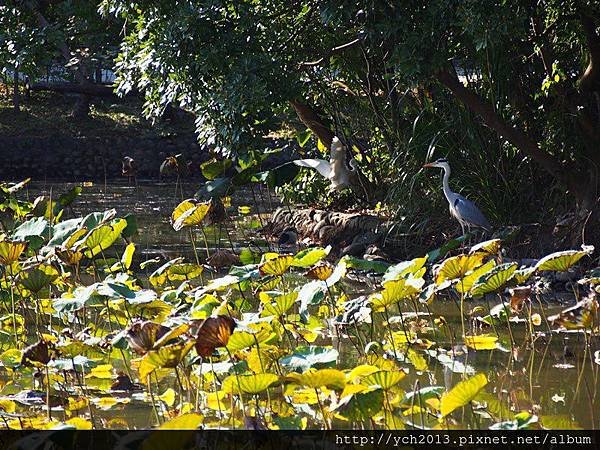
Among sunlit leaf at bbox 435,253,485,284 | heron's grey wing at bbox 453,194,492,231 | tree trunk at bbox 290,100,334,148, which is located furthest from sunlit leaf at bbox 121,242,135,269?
tree trunk at bbox 290,100,334,148

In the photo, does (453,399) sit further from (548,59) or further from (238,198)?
(238,198)

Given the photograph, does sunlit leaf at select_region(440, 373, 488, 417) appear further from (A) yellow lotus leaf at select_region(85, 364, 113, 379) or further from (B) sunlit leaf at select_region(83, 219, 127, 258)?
(B) sunlit leaf at select_region(83, 219, 127, 258)

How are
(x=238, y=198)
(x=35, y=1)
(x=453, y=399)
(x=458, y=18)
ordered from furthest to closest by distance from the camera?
(x=238, y=198) → (x=35, y=1) → (x=458, y=18) → (x=453, y=399)

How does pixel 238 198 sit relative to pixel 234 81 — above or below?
below

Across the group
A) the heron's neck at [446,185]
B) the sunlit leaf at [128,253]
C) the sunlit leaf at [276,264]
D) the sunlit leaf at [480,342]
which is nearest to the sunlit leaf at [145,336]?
the sunlit leaf at [276,264]

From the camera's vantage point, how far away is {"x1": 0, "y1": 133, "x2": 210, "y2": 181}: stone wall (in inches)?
786

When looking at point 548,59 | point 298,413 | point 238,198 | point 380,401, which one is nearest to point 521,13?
point 548,59

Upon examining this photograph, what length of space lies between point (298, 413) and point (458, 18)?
136 inches

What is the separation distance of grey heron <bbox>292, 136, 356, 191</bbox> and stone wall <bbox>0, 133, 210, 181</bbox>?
9.46 metres

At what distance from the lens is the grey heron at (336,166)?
1044 cm

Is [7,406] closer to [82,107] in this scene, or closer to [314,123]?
[314,123]

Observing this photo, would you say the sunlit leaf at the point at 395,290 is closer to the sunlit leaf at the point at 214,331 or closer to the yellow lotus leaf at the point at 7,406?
the sunlit leaf at the point at 214,331

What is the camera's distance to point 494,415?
4.48 m

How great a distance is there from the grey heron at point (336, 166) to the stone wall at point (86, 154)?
9.46 metres
